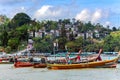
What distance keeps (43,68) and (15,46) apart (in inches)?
3932

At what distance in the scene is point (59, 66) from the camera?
65.5m

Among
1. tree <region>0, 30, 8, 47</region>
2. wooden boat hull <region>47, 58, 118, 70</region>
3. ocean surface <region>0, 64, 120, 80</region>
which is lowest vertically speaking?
ocean surface <region>0, 64, 120, 80</region>

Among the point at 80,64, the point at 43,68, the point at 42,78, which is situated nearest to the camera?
A: the point at 42,78

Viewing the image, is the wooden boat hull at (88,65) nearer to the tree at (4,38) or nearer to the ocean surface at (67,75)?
the ocean surface at (67,75)

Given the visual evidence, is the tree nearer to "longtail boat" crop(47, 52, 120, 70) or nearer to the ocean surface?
"longtail boat" crop(47, 52, 120, 70)

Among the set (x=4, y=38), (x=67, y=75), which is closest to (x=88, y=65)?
(x=67, y=75)

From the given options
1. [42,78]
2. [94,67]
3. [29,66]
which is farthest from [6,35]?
[42,78]

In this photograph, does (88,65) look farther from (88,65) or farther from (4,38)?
(4,38)

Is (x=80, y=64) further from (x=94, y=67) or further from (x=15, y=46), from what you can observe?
(x=15, y=46)

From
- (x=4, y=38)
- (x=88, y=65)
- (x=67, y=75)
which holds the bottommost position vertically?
(x=67, y=75)

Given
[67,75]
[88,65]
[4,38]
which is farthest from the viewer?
[4,38]

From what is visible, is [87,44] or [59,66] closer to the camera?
[59,66]

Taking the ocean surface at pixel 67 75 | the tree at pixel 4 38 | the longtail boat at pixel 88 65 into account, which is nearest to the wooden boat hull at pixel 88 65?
the longtail boat at pixel 88 65

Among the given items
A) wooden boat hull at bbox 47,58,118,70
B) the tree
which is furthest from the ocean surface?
the tree
